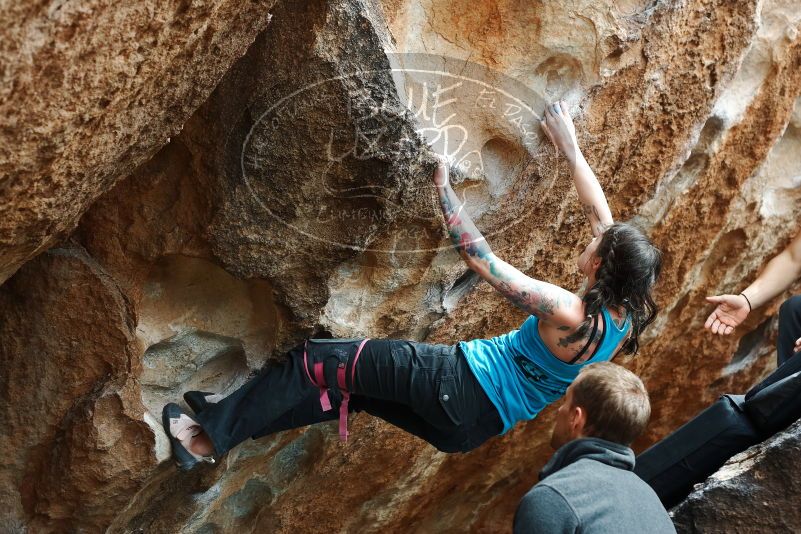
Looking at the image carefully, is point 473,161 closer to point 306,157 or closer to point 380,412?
point 306,157

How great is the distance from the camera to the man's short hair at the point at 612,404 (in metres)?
2.16

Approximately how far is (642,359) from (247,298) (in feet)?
6.85

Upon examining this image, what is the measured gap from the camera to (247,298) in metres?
2.96

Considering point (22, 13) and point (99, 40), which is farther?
point (99, 40)

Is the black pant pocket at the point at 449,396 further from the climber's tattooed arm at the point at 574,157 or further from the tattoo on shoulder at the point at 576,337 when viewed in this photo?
the climber's tattooed arm at the point at 574,157

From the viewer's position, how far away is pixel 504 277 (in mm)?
2580

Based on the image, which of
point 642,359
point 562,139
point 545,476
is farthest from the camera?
point 642,359

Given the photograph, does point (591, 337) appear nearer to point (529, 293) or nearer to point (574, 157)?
point (529, 293)

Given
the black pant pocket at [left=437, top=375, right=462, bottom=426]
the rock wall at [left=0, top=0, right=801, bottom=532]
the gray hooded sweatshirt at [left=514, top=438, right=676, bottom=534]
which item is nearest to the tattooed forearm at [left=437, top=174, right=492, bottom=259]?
the rock wall at [left=0, top=0, right=801, bottom=532]

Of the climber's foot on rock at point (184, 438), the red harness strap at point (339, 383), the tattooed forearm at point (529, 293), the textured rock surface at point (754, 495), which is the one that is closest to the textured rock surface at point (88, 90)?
the climber's foot on rock at point (184, 438)

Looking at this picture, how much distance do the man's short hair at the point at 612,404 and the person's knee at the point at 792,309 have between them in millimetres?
1517

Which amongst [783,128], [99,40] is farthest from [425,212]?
[783,128]


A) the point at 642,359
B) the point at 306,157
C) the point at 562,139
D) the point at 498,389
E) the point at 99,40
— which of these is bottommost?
the point at 642,359

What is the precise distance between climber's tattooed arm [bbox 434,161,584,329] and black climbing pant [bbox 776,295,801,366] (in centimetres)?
131
